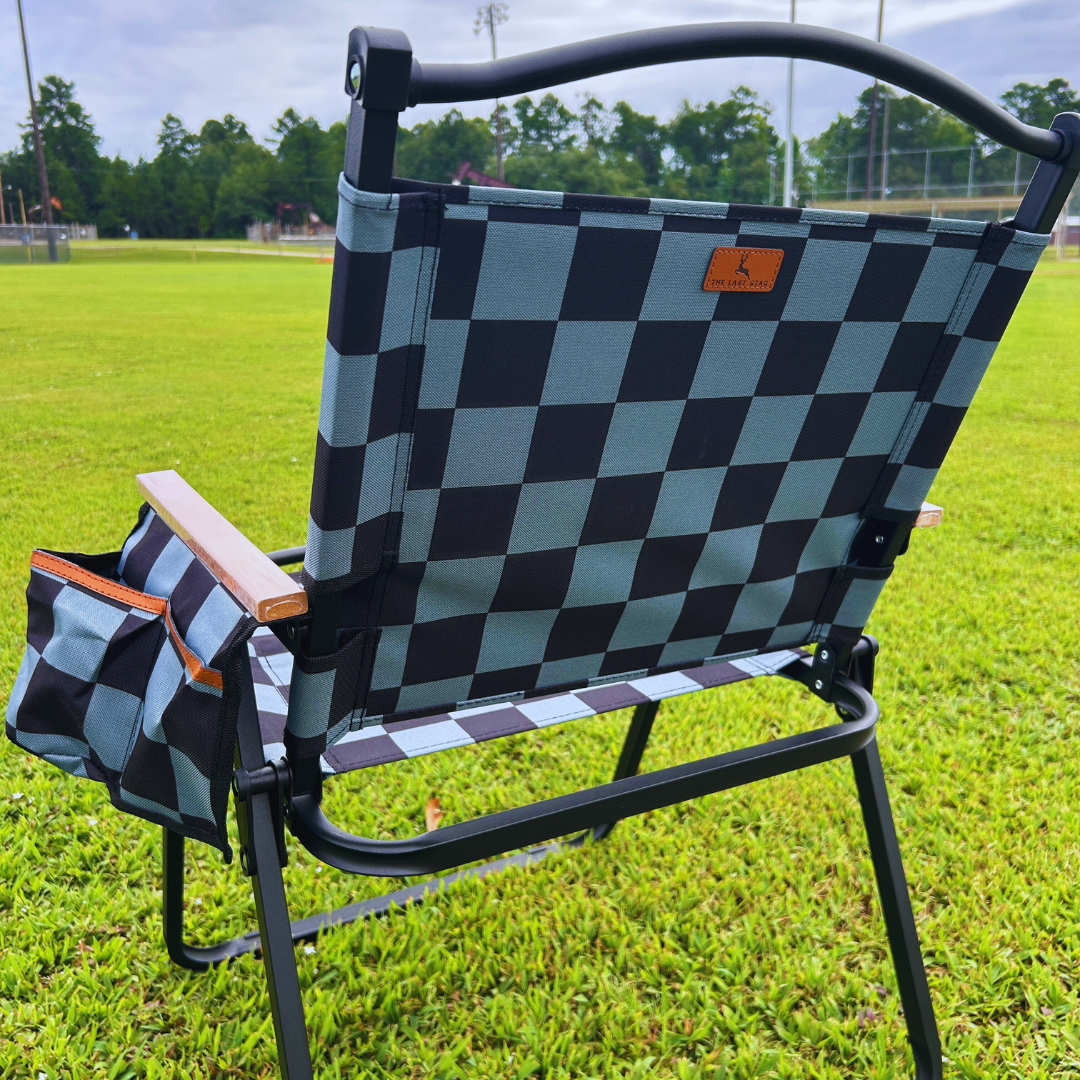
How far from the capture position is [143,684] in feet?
3.17

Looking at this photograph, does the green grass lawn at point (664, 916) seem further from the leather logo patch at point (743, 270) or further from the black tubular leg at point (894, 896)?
the leather logo patch at point (743, 270)

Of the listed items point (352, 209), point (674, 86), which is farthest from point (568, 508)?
point (674, 86)

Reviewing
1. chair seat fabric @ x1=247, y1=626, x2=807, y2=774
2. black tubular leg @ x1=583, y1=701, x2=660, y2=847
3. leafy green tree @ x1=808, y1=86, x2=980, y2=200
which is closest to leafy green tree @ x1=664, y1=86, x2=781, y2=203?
leafy green tree @ x1=808, y1=86, x2=980, y2=200

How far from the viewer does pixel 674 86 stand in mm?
48906

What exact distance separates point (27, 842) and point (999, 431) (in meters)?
5.42

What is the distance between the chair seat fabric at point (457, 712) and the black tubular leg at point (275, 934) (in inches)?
5.4

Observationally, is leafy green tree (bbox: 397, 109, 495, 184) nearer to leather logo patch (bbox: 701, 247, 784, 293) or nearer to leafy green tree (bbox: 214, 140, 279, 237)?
leafy green tree (bbox: 214, 140, 279, 237)

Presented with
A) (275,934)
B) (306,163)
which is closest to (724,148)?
(306,163)

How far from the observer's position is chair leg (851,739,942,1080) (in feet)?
3.92

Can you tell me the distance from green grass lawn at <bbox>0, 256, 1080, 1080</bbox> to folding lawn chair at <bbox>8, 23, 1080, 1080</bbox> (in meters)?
0.41

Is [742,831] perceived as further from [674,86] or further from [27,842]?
[674,86]

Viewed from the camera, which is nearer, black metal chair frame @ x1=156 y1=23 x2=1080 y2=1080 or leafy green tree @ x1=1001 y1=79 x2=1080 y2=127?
black metal chair frame @ x1=156 y1=23 x2=1080 y2=1080

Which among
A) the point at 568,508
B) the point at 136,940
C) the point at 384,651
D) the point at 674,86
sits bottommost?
the point at 136,940

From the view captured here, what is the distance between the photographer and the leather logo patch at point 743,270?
815mm
